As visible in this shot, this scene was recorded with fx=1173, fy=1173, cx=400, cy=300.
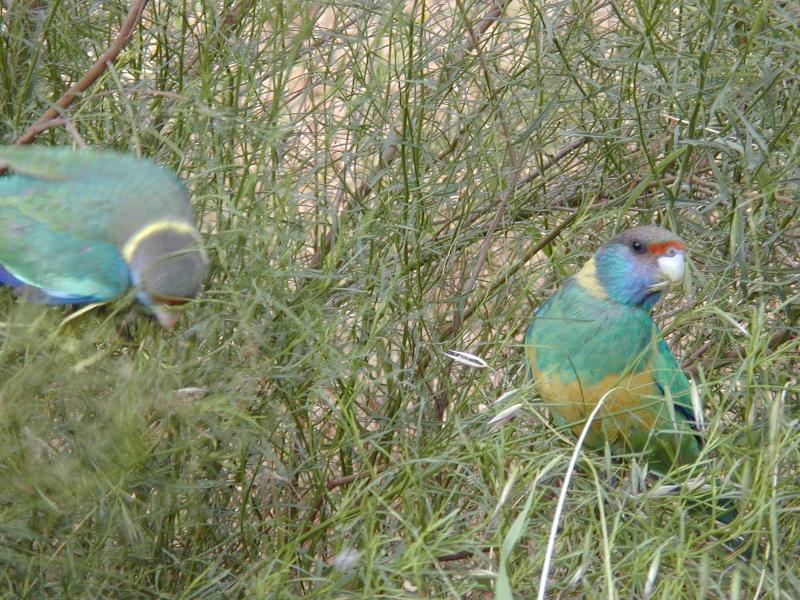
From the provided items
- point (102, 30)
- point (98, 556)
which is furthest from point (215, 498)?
point (102, 30)

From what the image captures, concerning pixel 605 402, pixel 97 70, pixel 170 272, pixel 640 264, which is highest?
pixel 97 70

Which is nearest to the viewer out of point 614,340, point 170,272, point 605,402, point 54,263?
point 170,272

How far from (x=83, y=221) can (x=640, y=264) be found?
0.96 meters

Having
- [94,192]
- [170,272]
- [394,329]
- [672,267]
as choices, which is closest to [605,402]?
[672,267]

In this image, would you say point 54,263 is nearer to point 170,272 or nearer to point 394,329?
point 170,272

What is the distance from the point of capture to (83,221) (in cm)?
169

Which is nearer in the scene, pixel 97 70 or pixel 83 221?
pixel 97 70

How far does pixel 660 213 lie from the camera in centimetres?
220

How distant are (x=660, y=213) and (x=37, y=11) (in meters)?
1.16

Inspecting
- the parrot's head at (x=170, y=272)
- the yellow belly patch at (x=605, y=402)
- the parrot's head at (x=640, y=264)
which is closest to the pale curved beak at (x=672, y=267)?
the parrot's head at (x=640, y=264)

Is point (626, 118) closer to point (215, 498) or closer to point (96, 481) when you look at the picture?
point (215, 498)

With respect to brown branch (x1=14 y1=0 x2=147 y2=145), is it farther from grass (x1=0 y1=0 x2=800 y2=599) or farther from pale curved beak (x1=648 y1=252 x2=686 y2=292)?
pale curved beak (x1=648 y1=252 x2=686 y2=292)

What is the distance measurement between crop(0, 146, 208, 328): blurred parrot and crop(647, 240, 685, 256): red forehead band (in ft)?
2.61

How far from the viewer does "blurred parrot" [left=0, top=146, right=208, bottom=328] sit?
5.26ft
